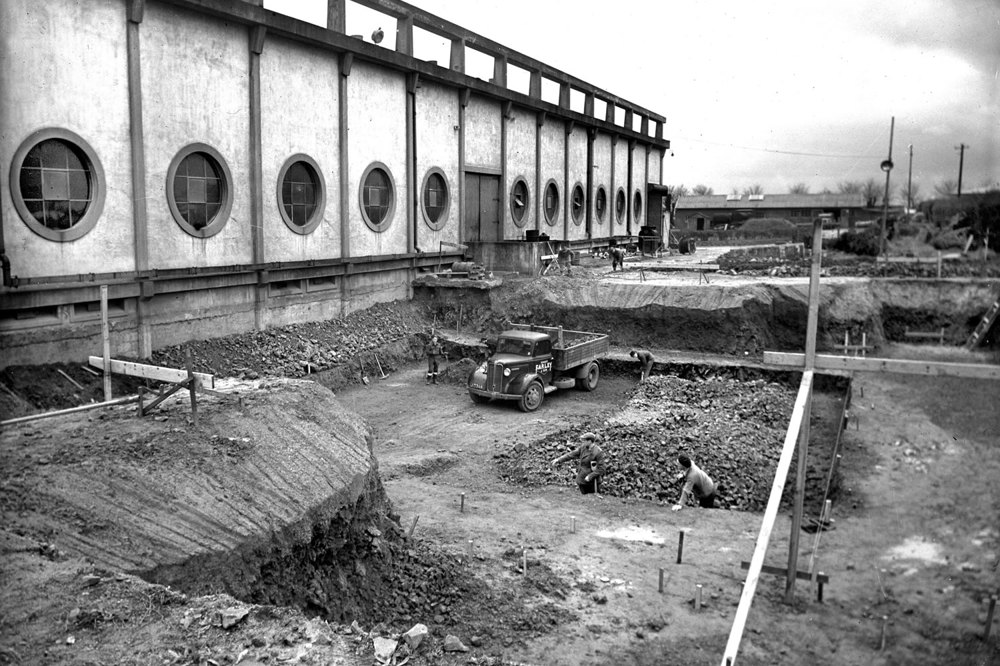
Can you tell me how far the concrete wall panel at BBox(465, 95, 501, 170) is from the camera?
106 ft

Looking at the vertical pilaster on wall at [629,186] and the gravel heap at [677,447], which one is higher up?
the vertical pilaster on wall at [629,186]

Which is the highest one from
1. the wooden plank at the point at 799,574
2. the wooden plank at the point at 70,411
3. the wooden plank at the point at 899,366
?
the wooden plank at the point at 899,366

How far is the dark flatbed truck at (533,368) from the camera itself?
20719 mm

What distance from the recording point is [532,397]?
21031 mm

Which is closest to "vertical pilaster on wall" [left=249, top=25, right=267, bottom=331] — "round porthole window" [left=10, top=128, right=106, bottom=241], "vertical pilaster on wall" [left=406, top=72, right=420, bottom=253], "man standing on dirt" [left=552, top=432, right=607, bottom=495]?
"round porthole window" [left=10, top=128, right=106, bottom=241]

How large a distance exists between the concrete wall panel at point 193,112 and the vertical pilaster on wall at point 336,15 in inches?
191

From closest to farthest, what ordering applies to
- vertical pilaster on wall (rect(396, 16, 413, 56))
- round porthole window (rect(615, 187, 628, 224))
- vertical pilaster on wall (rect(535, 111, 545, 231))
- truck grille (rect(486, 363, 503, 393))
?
truck grille (rect(486, 363, 503, 393)) < vertical pilaster on wall (rect(396, 16, 413, 56)) < vertical pilaster on wall (rect(535, 111, 545, 231)) < round porthole window (rect(615, 187, 628, 224))

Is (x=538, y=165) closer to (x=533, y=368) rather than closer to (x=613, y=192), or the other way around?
(x=613, y=192)

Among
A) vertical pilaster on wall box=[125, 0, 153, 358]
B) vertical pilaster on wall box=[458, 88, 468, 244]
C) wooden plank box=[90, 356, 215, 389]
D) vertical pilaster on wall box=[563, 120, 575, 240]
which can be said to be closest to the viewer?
wooden plank box=[90, 356, 215, 389]

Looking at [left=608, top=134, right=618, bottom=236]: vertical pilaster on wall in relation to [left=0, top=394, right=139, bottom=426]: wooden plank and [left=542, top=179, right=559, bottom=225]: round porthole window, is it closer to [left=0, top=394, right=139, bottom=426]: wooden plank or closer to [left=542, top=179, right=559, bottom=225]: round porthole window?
[left=542, top=179, right=559, bottom=225]: round porthole window

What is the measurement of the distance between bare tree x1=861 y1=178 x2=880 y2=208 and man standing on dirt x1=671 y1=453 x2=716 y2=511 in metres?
9.69

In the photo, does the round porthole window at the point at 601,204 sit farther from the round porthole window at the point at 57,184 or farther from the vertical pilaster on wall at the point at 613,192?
the round porthole window at the point at 57,184

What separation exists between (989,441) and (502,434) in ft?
46.4

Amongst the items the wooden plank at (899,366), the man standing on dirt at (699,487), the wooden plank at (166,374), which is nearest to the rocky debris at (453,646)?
the wooden plank at (899,366)
